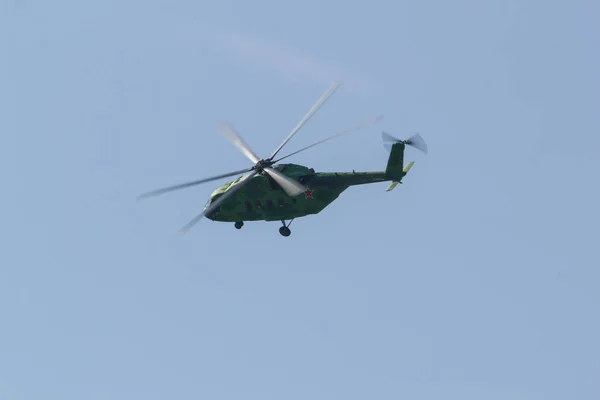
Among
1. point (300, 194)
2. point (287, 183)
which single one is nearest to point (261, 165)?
point (287, 183)

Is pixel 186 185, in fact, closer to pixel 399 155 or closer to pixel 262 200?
pixel 262 200

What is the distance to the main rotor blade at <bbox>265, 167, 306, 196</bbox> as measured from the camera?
104 meters

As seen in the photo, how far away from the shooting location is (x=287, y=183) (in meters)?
105

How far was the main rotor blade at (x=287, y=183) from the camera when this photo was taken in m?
104

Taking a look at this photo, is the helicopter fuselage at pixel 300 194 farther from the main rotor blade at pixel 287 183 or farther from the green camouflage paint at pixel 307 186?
the main rotor blade at pixel 287 183

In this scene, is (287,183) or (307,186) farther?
(307,186)

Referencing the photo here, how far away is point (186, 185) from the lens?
344 feet

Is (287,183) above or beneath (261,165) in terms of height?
beneath

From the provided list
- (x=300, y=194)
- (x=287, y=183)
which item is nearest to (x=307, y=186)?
(x=300, y=194)

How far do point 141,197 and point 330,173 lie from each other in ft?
55.6

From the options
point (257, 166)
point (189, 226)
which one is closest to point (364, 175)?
point (257, 166)

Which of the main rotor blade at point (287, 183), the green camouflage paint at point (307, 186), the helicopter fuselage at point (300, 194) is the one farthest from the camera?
the helicopter fuselage at point (300, 194)

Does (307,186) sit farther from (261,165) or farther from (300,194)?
(261,165)

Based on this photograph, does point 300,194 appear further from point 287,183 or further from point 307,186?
point 287,183
